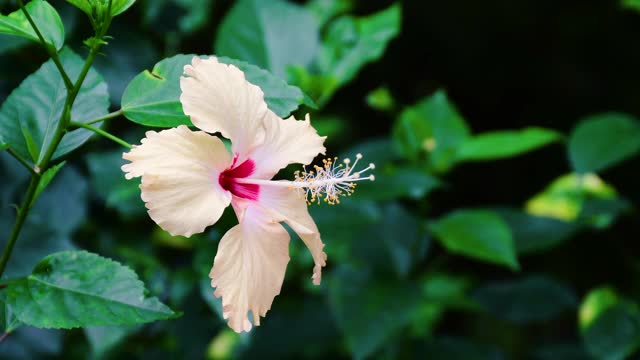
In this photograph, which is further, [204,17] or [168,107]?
[204,17]

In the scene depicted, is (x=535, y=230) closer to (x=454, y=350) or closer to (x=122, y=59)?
(x=454, y=350)

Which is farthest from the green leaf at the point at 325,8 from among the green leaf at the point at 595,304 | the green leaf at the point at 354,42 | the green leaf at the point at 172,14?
the green leaf at the point at 595,304

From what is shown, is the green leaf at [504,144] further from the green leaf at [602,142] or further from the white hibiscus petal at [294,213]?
the white hibiscus petal at [294,213]

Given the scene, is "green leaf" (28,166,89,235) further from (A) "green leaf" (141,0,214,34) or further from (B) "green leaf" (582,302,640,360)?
(B) "green leaf" (582,302,640,360)

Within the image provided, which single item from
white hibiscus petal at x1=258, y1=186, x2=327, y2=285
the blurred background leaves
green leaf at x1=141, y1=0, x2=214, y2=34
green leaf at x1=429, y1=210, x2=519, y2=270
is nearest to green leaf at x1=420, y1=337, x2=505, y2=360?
the blurred background leaves

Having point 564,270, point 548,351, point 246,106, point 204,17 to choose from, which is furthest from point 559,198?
point 246,106

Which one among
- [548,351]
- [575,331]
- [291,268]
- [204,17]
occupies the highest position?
[204,17]

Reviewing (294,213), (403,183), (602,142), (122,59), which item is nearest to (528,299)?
(602,142)

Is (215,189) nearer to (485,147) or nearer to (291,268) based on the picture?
(485,147)
